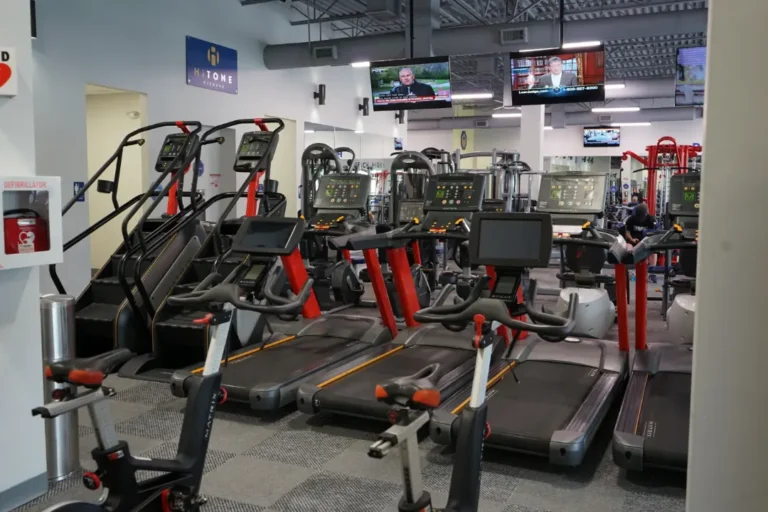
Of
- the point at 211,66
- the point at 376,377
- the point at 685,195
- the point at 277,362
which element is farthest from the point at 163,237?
the point at 211,66

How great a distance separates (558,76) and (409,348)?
5.10 m

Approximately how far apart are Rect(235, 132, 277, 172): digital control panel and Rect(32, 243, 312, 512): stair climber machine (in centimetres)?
363

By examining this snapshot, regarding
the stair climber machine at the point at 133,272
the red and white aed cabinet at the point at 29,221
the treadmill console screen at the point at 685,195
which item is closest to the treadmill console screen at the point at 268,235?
the red and white aed cabinet at the point at 29,221

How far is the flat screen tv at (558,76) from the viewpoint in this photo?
864 cm

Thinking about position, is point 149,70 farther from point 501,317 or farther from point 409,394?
point 409,394

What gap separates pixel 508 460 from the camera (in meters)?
3.79

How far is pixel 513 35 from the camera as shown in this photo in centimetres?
1002

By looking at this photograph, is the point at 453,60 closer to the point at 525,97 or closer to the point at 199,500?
the point at 525,97

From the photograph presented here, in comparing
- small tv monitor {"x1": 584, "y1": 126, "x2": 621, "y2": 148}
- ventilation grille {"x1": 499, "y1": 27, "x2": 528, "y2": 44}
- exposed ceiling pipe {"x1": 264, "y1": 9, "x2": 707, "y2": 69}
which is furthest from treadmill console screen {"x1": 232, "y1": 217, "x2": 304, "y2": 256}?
small tv monitor {"x1": 584, "y1": 126, "x2": 621, "y2": 148}

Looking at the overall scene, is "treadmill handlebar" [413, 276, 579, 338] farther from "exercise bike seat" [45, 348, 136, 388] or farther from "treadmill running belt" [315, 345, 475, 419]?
"treadmill running belt" [315, 345, 475, 419]

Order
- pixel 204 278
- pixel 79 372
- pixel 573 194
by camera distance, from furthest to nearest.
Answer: pixel 573 194, pixel 204 278, pixel 79 372

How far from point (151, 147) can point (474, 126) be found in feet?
55.8

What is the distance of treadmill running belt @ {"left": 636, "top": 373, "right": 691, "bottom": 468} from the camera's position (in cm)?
334

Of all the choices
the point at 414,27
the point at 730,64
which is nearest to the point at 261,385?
the point at 730,64
